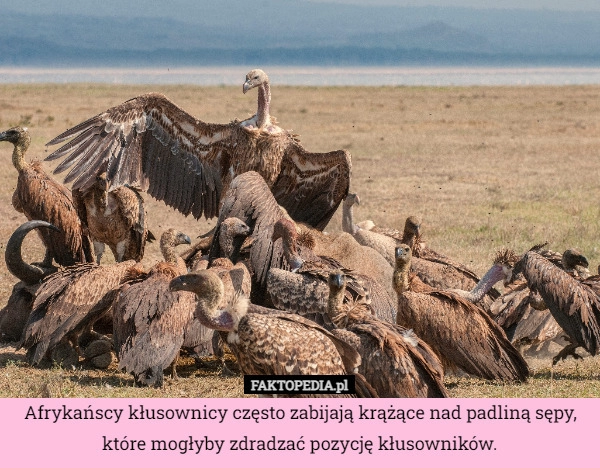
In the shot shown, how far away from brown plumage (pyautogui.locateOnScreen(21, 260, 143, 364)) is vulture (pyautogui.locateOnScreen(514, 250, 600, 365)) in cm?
281

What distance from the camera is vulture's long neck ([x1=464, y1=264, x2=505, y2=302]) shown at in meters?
8.28

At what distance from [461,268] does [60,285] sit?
3344 mm

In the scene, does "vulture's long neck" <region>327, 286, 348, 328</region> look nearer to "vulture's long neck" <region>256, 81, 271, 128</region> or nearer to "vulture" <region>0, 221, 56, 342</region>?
"vulture" <region>0, 221, 56, 342</region>

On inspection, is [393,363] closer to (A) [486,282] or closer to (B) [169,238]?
(A) [486,282]

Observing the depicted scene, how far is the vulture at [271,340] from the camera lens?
223 inches

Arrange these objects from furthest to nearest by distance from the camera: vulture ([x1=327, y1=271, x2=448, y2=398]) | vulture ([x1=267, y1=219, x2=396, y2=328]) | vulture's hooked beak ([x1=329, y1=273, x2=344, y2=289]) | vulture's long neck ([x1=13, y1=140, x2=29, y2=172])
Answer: vulture's long neck ([x1=13, y1=140, x2=29, y2=172]) < vulture ([x1=267, y1=219, x2=396, y2=328]) < vulture's hooked beak ([x1=329, y1=273, x2=344, y2=289]) < vulture ([x1=327, y1=271, x2=448, y2=398])

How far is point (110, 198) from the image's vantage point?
9.70 meters

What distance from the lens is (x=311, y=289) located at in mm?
7484

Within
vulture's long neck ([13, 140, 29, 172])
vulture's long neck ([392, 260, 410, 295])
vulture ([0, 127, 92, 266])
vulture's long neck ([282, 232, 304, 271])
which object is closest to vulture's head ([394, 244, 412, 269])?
vulture's long neck ([392, 260, 410, 295])

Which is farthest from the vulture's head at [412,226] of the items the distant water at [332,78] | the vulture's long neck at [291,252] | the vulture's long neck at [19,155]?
the distant water at [332,78]

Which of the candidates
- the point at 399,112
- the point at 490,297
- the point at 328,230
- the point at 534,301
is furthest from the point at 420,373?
the point at 399,112

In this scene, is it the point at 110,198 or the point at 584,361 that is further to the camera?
the point at 110,198

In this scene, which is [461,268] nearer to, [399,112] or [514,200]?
[514,200]

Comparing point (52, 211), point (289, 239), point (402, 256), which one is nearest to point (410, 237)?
point (289, 239)
